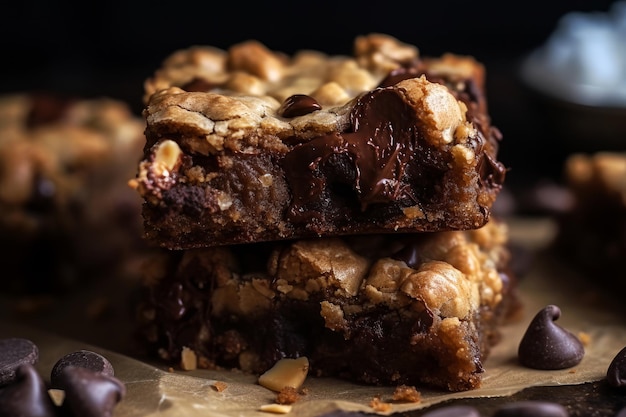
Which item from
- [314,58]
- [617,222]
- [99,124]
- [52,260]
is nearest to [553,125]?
[617,222]

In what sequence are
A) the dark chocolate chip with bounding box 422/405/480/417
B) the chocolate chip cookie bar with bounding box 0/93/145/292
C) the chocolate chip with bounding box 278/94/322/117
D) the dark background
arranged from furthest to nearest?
1. the dark background
2. the chocolate chip cookie bar with bounding box 0/93/145/292
3. the chocolate chip with bounding box 278/94/322/117
4. the dark chocolate chip with bounding box 422/405/480/417

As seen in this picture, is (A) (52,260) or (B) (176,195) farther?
(A) (52,260)

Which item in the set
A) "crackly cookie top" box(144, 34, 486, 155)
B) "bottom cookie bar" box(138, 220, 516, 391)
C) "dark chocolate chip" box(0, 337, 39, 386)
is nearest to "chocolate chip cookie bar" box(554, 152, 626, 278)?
"crackly cookie top" box(144, 34, 486, 155)

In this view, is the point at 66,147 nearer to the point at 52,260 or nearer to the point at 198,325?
the point at 52,260

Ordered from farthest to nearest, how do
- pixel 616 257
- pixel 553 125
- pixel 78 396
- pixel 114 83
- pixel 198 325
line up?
pixel 114 83 < pixel 553 125 < pixel 616 257 < pixel 198 325 < pixel 78 396

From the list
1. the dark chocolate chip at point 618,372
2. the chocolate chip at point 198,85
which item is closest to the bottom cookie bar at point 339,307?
the dark chocolate chip at point 618,372

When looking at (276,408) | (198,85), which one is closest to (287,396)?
(276,408)

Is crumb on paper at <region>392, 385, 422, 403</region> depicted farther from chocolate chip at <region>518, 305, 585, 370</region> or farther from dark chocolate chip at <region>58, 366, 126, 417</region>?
dark chocolate chip at <region>58, 366, 126, 417</region>
